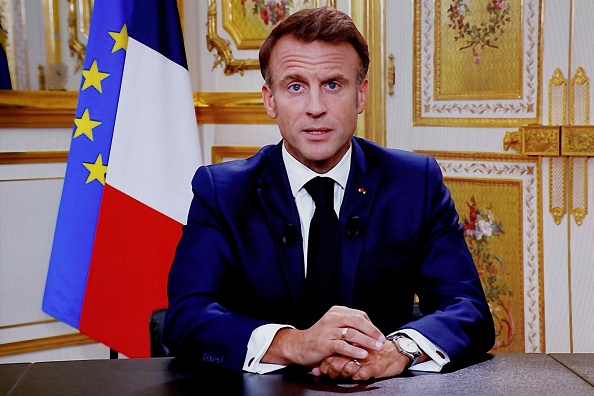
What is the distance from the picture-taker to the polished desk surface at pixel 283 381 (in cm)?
130

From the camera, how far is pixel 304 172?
1.97 metres

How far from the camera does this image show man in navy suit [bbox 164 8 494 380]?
1868 mm

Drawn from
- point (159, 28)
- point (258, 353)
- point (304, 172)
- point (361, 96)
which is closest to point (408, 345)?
point (258, 353)

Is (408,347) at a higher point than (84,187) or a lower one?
lower

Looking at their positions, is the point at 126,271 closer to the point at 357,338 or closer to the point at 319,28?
the point at 319,28

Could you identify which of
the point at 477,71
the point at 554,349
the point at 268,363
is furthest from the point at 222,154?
the point at 268,363

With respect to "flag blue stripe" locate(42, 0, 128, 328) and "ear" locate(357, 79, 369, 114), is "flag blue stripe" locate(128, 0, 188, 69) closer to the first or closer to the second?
"flag blue stripe" locate(42, 0, 128, 328)

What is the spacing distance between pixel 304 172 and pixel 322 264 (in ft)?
0.78

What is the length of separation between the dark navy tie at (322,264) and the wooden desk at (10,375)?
0.65m

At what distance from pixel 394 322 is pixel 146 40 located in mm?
1942

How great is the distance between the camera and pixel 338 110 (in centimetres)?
189

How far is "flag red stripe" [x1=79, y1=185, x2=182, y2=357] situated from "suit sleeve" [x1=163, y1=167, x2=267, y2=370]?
4.57ft

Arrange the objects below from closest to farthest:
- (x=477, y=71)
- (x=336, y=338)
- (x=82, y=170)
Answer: (x=336, y=338)
(x=82, y=170)
(x=477, y=71)

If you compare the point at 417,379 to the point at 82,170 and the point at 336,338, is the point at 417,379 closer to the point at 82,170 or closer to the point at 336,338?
the point at 336,338
